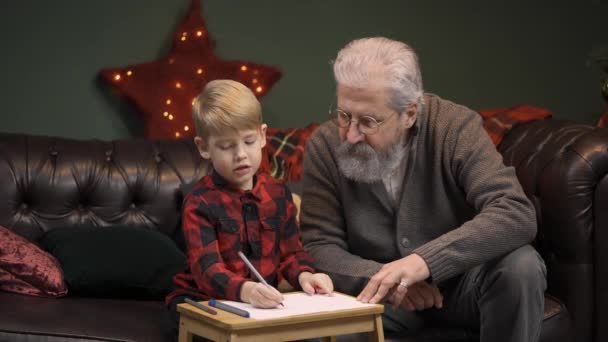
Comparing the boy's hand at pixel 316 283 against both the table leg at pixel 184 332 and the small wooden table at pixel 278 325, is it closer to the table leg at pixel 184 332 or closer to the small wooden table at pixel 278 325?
the small wooden table at pixel 278 325

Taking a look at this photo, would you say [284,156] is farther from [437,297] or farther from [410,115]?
[437,297]

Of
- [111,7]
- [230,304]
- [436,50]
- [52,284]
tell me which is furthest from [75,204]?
[436,50]

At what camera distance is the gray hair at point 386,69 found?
7.62 feet

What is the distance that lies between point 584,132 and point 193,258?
1.32 metres

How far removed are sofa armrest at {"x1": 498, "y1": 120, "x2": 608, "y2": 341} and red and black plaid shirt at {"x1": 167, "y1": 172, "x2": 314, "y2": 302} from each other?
2.70ft

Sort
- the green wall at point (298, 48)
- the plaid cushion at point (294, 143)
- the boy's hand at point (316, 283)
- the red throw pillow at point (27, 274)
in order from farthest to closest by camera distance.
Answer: the green wall at point (298, 48) → the plaid cushion at point (294, 143) → the red throw pillow at point (27, 274) → the boy's hand at point (316, 283)

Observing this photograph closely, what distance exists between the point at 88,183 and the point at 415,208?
1.11m

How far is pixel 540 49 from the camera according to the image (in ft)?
13.5

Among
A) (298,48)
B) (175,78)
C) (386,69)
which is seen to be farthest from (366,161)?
(298,48)

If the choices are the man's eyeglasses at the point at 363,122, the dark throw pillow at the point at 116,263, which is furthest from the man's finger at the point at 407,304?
the dark throw pillow at the point at 116,263

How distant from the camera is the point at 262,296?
6.08 ft

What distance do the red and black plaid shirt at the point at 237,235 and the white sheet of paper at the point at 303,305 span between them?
14 centimetres

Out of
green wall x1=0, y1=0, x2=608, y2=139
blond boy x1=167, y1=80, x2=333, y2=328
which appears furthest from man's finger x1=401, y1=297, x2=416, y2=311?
green wall x1=0, y1=0, x2=608, y2=139

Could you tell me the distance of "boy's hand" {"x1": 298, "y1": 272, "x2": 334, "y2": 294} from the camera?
205 centimetres
